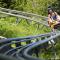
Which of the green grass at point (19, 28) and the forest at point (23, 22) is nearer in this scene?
the green grass at point (19, 28)

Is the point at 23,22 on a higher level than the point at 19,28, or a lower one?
lower

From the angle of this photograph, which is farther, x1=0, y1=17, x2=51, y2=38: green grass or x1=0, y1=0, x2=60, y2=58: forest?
x1=0, y1=0, x2=60, y2=58: forest

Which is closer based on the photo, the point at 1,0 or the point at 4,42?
the point at 4,42

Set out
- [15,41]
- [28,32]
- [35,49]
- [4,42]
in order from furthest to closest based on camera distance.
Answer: [28,32]
[15,41]
[4,42]
[35,49]

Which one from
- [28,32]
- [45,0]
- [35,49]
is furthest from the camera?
[45,0]

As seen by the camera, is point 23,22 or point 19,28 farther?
point 23,22

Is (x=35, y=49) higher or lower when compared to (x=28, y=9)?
higher

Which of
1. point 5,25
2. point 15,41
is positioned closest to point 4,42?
point 15,41

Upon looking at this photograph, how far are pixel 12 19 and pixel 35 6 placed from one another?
19.9 feet

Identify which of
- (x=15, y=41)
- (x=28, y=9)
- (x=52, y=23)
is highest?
(x=15, y=41)

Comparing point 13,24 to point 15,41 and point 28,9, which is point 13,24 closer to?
point 28,9

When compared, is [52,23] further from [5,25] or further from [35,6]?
[35,6]

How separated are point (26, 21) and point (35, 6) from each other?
624 centimetres

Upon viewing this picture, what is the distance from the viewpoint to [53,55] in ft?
18.5
